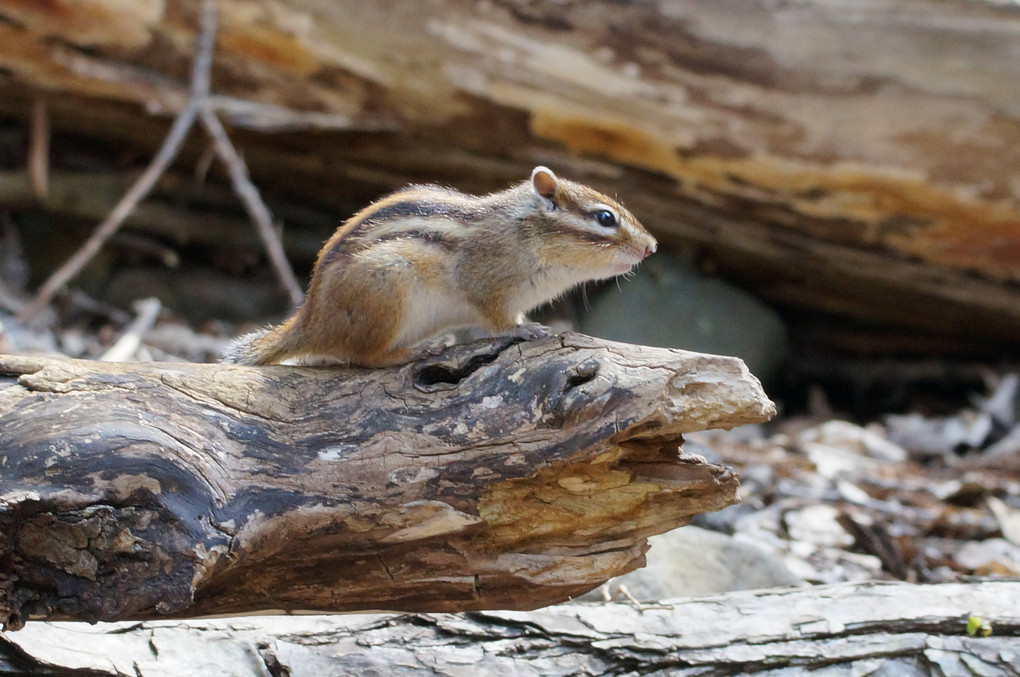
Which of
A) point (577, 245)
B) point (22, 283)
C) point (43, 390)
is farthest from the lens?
point (22, 283)

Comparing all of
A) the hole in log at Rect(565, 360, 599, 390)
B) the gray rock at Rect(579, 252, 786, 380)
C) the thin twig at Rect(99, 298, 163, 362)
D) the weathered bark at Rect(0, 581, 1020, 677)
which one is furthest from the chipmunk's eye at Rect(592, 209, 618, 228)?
the gray rock at Rect(579, 252, 786, 380)

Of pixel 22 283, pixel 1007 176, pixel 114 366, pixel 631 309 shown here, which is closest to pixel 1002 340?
pixel 1007 176

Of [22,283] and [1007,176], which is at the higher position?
[1007,176]

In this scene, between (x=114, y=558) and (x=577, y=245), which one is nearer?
(x=114, y=558)

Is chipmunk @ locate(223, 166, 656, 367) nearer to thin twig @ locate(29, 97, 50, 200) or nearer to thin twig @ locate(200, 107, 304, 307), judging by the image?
thin twig @ locate(200, 107, 304, 307)

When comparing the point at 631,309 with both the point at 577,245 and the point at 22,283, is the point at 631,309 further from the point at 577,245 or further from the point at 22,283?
the point at 22,283

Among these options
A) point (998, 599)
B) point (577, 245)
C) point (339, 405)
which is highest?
point (577, 245)
